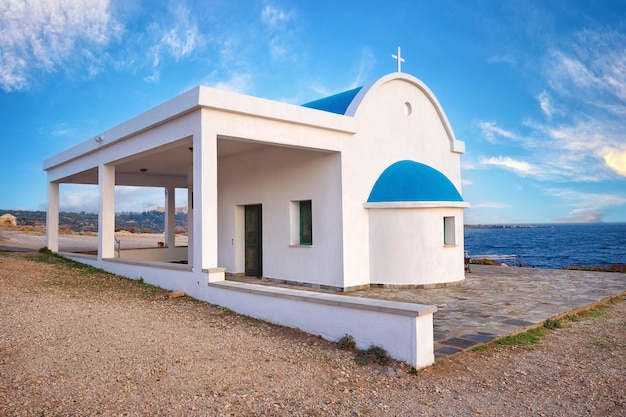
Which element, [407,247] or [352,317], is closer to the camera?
[352,317]

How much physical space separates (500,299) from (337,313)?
503 cm

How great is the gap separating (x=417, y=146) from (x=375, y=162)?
1.93 meters

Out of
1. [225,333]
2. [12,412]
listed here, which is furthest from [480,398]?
[12,412]

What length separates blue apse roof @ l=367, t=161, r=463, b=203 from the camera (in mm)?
11523

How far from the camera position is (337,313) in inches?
248

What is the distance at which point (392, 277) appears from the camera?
11477 millimetres

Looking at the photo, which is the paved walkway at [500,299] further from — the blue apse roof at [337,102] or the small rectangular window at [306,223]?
the blue apse roof at [337,102]

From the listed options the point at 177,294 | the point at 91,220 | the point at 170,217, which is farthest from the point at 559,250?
the point at 91,220

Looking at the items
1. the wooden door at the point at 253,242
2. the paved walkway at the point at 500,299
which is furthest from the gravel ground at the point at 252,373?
the wooden door at the point at 253,242

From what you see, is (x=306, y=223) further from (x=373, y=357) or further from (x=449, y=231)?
(x=373, y=357)

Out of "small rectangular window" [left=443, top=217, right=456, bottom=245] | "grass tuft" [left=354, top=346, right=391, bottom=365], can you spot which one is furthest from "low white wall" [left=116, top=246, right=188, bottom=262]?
"grass tuft" [left=354, top=346, right=391, bottom=365]

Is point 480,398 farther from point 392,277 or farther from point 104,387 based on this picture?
point 392,277

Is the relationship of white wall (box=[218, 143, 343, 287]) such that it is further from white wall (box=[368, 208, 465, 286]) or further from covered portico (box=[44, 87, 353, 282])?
white wall (box=[368, 208, 465, 286])

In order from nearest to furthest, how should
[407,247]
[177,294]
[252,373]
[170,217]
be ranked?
[252,373], [177,294], [407,247], [170,217]
